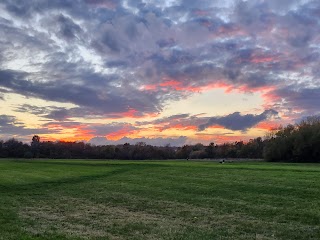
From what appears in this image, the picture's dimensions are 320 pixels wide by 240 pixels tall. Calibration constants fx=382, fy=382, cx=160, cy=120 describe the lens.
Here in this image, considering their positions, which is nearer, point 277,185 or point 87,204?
point 87,204

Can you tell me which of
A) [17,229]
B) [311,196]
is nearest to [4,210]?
[17,229]

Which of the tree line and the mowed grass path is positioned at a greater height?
the tree line

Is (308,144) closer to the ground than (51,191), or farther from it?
farther from it

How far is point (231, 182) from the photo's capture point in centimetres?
3581

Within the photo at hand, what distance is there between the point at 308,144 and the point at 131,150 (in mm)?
87538

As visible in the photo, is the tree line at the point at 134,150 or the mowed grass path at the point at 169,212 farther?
the tree line at the point at 134,150

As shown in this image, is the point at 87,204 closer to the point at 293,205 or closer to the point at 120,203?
the point at 120,203

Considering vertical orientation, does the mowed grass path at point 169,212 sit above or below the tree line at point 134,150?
below

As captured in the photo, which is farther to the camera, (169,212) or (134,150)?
(134,150)

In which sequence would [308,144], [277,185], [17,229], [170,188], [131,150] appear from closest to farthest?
[17,229] < [277,185] < [170,188] < [308,144] < [131,150]

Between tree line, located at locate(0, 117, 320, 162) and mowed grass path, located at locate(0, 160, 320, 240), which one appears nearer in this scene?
mowed grass path, located at locate(0, 160, 320, 240)

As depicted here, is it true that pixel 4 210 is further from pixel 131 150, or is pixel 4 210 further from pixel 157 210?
pixel 131 150

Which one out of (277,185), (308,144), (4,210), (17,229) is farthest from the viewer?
(308,144)

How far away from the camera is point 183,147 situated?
177 metres
